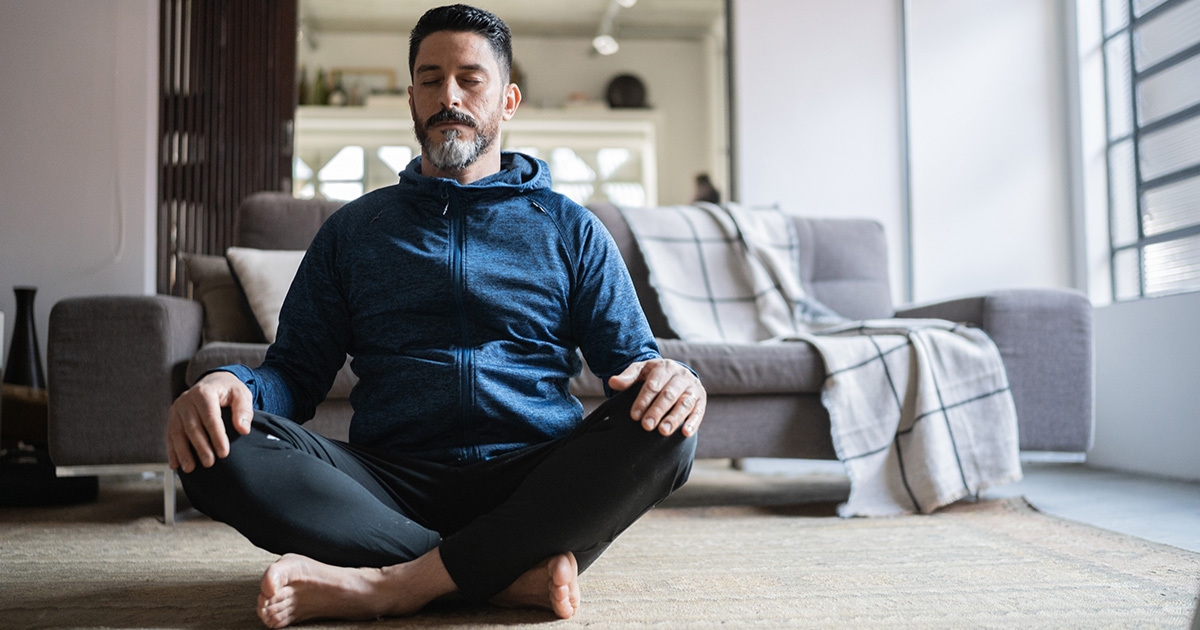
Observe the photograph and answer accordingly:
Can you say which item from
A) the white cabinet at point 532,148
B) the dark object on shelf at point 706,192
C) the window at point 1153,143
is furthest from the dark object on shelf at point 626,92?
the window at point 1153,143

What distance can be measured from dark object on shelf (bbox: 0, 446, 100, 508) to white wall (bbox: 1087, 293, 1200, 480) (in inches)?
130

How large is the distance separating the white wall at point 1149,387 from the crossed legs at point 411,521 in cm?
239

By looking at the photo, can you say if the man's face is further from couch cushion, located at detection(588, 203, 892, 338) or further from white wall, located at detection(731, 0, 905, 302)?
white wall, located at detection(731, 0, 905, 302)

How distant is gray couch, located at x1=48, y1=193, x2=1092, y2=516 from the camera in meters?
2.09

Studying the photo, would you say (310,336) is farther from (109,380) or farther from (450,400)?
(109,380)

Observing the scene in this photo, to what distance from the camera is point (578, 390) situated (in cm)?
219

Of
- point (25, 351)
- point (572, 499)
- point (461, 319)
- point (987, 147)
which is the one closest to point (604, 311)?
point (461, 319)

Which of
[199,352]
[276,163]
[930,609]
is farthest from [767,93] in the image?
[930,609]

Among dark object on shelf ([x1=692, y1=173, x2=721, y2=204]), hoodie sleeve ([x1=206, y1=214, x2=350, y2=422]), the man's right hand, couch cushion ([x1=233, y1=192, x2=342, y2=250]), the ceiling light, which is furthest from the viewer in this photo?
the ceiling light

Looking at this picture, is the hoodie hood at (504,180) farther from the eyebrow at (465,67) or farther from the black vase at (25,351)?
the black vase at (25,351)

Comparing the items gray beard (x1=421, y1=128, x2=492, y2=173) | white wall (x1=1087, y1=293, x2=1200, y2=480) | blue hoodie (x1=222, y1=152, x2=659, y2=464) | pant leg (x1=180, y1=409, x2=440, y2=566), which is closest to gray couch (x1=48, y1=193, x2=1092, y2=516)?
white wall (x1=1087, y1=293, x2=1200, y2=480)

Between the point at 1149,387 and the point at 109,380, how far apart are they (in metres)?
3.15

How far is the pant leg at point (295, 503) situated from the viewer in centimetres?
108

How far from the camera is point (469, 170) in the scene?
54.4 inches
